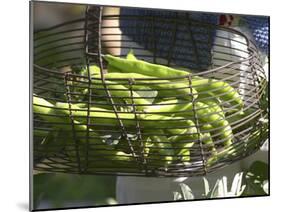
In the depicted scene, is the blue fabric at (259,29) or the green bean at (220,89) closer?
the green bean at (220,89)

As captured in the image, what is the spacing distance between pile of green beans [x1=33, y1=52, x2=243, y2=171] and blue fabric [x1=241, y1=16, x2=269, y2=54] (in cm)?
28

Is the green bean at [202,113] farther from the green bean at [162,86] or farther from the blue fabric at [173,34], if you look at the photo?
the blue fabric at [173,34]

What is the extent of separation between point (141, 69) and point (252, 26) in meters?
0.55

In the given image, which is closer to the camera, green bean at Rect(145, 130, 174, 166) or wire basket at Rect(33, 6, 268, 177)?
wire basket at Rect(33, 6, 268, 177)

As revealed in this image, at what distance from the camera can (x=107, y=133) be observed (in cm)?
219

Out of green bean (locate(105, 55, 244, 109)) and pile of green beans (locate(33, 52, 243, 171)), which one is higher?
green bean (locate(105, 55, 244, 109))

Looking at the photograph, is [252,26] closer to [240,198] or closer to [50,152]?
[240,198]

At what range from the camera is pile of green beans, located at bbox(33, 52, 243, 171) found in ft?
7.13

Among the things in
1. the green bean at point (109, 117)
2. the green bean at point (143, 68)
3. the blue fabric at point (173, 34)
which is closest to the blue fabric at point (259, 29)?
the blue fabric at point (173, 34)

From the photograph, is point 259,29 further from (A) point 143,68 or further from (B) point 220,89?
(A) point 143,68

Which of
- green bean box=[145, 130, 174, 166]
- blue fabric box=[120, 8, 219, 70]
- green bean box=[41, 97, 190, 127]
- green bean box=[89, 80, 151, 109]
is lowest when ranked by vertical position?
green bean box=[145, 130, 174, 166]

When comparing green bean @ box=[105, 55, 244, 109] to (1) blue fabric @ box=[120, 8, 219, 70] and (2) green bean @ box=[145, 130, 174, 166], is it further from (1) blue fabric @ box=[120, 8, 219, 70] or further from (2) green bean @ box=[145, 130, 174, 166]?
(2) green bean @ box=[145, 130, 174, 166]

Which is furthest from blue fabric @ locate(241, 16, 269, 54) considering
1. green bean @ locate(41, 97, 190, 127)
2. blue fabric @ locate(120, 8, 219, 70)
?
green bean @ locate(41, 97, 190, 127)

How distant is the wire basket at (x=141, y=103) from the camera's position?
2.14 metres
